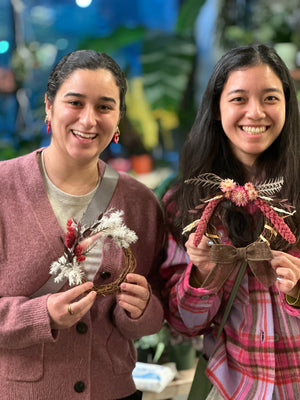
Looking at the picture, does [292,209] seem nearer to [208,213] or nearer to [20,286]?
[208,213]

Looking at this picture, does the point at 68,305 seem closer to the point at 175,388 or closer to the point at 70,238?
the point at 70,238

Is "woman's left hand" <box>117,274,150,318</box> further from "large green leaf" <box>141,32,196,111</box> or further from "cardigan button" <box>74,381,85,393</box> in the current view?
"large green leaf" <box>141,32,196,111</box>

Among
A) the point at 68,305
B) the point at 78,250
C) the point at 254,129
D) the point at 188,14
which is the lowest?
the point at 68,305

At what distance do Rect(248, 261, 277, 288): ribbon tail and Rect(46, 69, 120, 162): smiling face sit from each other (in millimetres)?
525

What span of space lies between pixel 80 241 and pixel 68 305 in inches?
6.3

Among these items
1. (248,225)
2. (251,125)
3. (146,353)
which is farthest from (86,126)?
(146,353)

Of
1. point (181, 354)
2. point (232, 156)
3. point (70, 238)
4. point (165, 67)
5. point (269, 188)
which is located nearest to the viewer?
point (70, 238)

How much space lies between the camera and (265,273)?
1403 millimetres

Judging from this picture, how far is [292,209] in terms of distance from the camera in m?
1.47

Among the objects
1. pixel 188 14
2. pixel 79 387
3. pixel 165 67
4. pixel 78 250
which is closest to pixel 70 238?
pixel 78 250

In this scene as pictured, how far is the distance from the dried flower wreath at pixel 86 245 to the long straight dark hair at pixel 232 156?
25cm

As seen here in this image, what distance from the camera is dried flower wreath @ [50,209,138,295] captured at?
130 centimetres

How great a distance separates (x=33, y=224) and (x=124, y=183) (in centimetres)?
31

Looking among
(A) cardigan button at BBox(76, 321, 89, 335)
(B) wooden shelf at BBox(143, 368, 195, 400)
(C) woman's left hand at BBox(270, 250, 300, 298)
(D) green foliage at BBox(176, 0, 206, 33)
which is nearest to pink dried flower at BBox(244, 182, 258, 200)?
(C) woman's left hand at BBox(270, 250, 300, 298)
